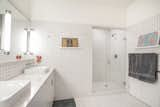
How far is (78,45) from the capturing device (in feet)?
9.43

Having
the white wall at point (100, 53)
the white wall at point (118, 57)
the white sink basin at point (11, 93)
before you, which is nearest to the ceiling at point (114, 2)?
the white wall at point (118, 57)

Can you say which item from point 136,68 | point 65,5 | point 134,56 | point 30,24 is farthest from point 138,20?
point 30,24

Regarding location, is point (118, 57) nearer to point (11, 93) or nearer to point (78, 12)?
point (78, 12)

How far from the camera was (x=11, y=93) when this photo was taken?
822mm

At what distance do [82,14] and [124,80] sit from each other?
264 cm

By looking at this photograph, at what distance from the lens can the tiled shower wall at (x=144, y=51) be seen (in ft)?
7.24

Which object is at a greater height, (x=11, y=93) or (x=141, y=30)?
(x=141, y=30)

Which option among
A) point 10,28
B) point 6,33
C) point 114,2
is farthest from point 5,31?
point 114,2

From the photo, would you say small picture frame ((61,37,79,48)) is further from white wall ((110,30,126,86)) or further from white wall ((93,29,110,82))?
white wall ((110,30,126,86))

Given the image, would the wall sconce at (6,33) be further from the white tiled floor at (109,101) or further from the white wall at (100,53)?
the white wall at (100,53)

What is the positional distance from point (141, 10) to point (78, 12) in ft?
5.90

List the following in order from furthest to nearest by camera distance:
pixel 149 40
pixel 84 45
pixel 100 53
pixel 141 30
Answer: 1. pixel 100 53
2. pixel 84 45
3. pixel 141 30
4. pixel 149 40

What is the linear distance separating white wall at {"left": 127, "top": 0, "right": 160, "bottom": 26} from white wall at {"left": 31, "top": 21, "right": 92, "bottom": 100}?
141cm

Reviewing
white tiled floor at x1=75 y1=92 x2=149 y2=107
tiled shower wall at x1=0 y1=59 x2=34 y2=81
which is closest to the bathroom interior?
white tiled floor at x1=75 y1=92 x2=149 y2=107
